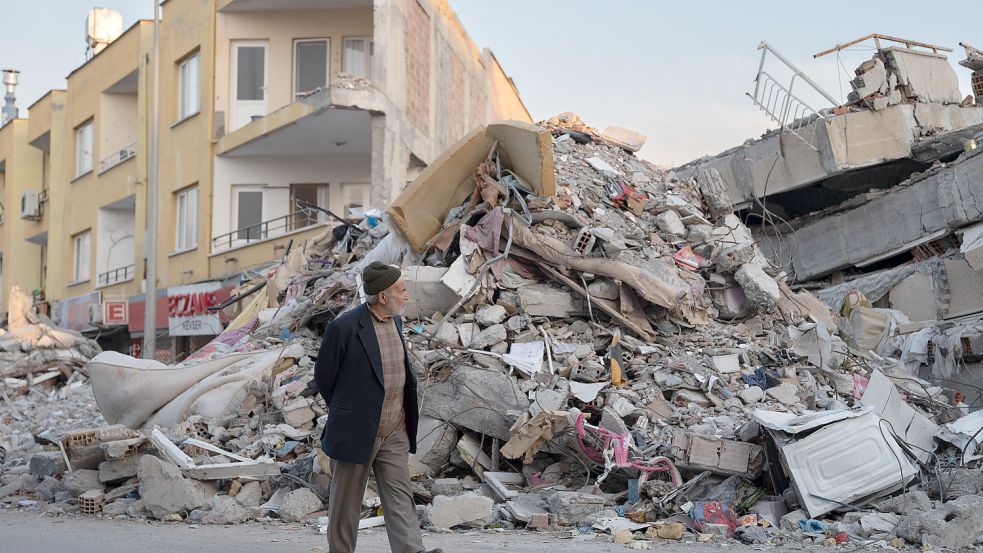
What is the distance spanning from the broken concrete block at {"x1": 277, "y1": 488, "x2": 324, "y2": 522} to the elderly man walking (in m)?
2.30

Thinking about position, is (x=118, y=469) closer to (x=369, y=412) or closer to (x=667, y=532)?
(x=369, y=412)

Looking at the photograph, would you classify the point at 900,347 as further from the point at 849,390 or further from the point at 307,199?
the point at 307,199

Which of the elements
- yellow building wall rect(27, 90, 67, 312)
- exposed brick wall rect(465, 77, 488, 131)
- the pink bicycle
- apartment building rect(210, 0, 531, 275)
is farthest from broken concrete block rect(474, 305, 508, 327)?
yellow building wall rect(27, 90, 67, 312)

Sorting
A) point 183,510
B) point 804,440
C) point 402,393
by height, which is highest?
point 402,393

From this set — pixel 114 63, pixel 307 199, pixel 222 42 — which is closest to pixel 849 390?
pixel 307 199

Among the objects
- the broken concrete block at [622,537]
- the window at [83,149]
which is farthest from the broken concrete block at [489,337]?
the window at [83,149]

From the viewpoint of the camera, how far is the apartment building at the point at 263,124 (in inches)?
704

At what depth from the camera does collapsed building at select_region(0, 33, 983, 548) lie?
6344 millimetres

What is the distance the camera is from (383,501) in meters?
4.61

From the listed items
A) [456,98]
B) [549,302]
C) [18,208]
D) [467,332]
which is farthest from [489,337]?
[18,208]

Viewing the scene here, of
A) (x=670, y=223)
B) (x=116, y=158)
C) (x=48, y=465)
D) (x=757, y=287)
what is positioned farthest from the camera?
(x=116, y=158)

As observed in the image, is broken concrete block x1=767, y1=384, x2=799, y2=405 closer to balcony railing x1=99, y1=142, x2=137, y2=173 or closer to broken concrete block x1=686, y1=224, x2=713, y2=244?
broken concrete block x1=686, y1=224, x2=713, y2=244

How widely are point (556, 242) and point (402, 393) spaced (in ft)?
15.3

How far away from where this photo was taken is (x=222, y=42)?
20219mm
